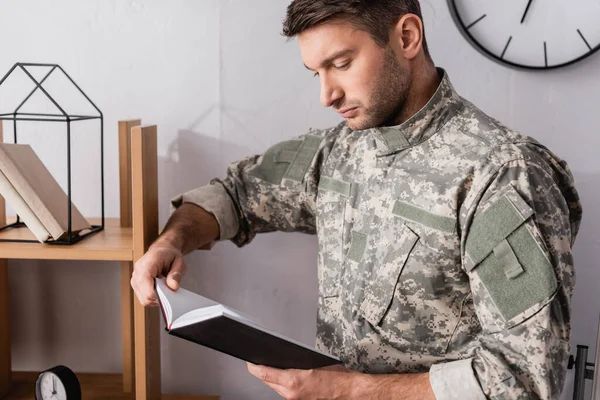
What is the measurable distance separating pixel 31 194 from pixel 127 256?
222 millimetres

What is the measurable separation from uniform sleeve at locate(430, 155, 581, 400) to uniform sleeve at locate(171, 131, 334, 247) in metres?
0.43

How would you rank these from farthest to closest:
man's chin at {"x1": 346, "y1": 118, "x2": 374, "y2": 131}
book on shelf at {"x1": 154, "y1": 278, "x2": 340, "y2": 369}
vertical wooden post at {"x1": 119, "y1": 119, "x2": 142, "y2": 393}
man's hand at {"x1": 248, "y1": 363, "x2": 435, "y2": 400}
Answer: vertical wooden post at {"x1": 119, "y1": 119, "x2": 142, "y2": 393} → man's chin at {"x1": 346, "y1": 118, "x2": 374, "y2": 131} → man's hand at {"x1": 248, "y1": 363, "x2": 435, "y2": 400} → book on shelf at {"x1": 154, "y1": 278, "x2": 340, "y2": 369}

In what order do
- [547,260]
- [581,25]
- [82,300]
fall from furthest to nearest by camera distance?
[82,300] → [581,25] → [547,260]

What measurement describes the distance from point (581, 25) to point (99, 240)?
1144mm

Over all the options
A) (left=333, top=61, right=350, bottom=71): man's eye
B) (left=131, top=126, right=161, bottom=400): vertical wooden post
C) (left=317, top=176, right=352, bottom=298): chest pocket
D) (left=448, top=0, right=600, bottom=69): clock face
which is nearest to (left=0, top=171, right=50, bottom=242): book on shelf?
(left=131, top=126, right=161, bottom=400): vertical wooden post

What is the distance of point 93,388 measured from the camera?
1.68m

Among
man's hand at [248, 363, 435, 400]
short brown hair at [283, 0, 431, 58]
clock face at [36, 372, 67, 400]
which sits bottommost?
clock face at [36, 372, 67, 400]

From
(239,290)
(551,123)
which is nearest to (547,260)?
(551,123)

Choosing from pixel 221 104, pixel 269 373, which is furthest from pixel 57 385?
pixel 221 104

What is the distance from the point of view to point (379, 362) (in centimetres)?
129

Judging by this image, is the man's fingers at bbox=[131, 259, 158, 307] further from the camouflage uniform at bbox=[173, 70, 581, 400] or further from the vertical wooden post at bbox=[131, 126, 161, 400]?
the camouflage uniform at bbox=[173, 70, 581, 400]

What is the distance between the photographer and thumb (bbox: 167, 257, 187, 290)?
47.8 inches

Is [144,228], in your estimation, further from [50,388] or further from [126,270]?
[50,388]

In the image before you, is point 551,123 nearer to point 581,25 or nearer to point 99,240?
point 581,25
